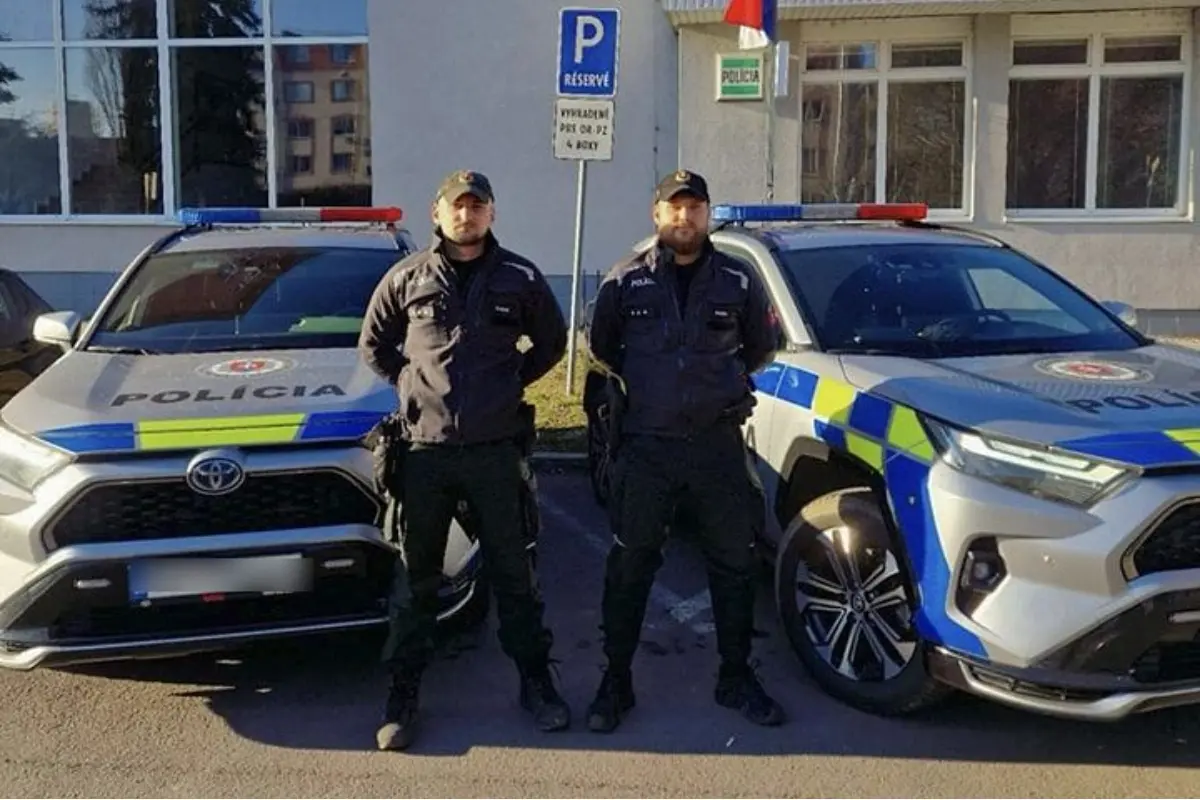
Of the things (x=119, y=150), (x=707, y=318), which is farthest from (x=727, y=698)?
(x=119, y=150)

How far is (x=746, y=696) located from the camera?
3.76m

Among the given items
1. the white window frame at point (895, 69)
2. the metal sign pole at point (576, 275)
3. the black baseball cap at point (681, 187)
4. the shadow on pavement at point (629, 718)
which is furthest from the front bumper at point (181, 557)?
the white window frame at point (895, 69)

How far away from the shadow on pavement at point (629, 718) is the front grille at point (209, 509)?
1.51ft

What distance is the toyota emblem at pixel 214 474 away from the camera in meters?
3.56

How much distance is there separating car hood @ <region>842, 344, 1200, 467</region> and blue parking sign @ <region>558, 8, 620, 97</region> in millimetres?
4196

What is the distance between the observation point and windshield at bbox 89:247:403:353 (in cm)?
483

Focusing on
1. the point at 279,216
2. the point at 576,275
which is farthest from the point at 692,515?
the point at 576,275

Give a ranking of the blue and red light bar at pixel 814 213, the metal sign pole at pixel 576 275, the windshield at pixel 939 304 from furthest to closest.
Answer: the metal sign pole at pixel 576 275
the blue and red light bar at pixel 814 213
the windshield at pixel 939 304

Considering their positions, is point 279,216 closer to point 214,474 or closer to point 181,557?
point 214,474

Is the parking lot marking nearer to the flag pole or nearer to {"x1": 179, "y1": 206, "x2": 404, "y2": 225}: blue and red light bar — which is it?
{"x1": 179, "y1": 206, "x2": 404, "y2": 225}: blue and red light bar

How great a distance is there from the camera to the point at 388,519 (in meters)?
3.63

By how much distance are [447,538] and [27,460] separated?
53.9 inches

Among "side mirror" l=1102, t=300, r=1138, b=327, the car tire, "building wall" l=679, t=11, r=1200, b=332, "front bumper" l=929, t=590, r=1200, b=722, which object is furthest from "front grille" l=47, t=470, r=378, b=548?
"building wall" l=679, t=11, r=1200, b=332

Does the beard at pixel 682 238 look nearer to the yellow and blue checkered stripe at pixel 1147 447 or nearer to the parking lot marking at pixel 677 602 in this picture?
the yellow and blue checkered stripe at pixel 1147 447
